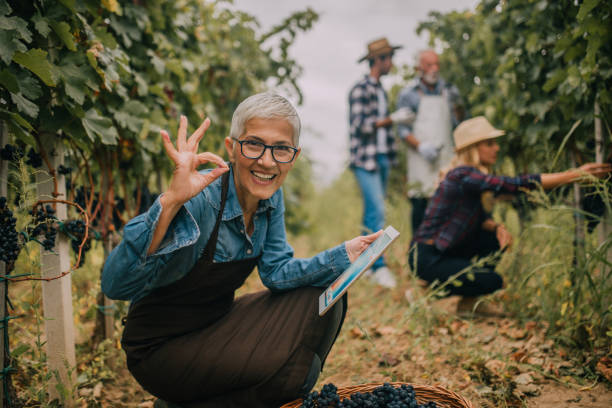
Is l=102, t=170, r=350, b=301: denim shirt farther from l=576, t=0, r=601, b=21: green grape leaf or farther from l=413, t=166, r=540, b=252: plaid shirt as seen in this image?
l=576, t=0, r=601, b=21: green grape leaf

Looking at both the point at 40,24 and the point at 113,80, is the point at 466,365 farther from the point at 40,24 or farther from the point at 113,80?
the point at 40,24

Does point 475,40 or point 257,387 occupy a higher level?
point 475,40

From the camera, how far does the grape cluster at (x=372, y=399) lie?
1.59 meters

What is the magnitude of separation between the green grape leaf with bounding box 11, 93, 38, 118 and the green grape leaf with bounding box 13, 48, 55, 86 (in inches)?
4.3

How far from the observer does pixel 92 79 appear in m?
1.89

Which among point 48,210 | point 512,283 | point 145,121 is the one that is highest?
point 145,121

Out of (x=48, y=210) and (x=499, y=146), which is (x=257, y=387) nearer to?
(x=48, y=210)

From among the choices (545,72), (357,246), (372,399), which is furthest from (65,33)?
(545,72)

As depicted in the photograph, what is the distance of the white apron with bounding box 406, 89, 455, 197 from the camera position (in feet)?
13.4

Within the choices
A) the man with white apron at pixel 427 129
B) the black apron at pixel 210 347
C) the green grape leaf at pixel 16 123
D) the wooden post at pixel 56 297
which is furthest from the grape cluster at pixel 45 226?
the man with white apron at pixel 427 129

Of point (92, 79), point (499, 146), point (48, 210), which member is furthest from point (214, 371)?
point (499, 146)

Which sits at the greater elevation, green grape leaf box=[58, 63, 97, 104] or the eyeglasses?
green grape leaf box=[58, 63, 97, 104]

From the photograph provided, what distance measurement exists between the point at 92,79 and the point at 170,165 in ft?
3.19

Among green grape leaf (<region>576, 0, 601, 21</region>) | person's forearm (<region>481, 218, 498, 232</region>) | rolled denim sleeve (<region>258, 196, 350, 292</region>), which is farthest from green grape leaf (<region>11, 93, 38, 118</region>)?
person's forearm (<region>481, 218, 498, 232</region>)
